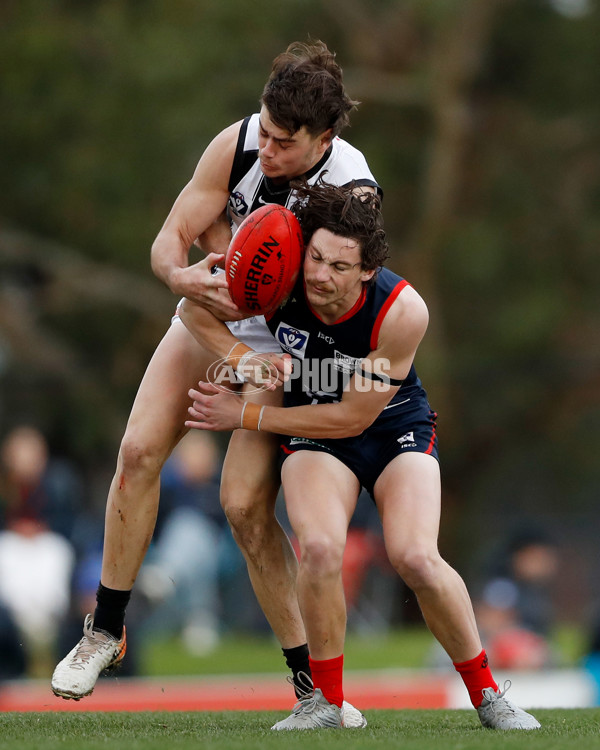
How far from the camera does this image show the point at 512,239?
17.0 metres

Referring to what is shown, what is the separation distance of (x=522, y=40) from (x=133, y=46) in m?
5.41

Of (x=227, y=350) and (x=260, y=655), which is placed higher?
(x=227, y=350)

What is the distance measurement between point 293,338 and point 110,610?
59.1 inches

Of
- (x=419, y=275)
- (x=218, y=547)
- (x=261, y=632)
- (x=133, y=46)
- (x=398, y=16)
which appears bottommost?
(x=261, y=632)

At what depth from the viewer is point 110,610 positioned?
231 inches

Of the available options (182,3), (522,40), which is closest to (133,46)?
(182,3)

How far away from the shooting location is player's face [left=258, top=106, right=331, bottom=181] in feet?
17.3

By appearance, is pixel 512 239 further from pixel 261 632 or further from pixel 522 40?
pixel 261 632

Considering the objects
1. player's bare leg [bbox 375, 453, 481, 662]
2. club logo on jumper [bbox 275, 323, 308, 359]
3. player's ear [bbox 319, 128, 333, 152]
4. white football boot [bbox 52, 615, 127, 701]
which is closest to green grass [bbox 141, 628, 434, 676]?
white football boot [bbox 52, 615, 127, 701]

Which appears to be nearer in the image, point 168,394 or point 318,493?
point 318,493

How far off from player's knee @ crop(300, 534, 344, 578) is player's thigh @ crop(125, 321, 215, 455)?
2.80ft

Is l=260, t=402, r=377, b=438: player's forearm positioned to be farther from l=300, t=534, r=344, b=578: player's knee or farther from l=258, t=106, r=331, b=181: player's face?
l=258, t=106, r=331, b=181: player's face

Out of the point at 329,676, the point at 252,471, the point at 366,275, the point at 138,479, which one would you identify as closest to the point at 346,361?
the point at 366,275

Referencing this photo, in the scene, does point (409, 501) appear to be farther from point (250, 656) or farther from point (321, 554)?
point (250, 656)
